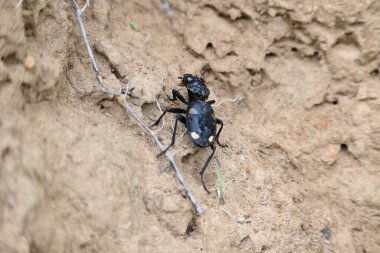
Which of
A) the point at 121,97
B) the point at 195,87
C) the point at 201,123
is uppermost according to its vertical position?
the point at 195,87

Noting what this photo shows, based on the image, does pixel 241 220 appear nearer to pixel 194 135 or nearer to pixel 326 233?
pixel 194 135

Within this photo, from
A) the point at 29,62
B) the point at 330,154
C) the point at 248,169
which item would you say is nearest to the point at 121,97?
the point at 29,62

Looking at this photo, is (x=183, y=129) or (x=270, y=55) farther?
(x=270, y=55)

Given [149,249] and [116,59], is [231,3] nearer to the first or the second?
[116,59]

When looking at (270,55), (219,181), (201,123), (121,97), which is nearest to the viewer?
(121,97)

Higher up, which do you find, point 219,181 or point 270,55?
point 270,55

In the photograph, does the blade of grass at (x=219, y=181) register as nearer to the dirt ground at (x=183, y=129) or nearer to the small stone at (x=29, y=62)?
the dirt ground at (x=183, y=129)
